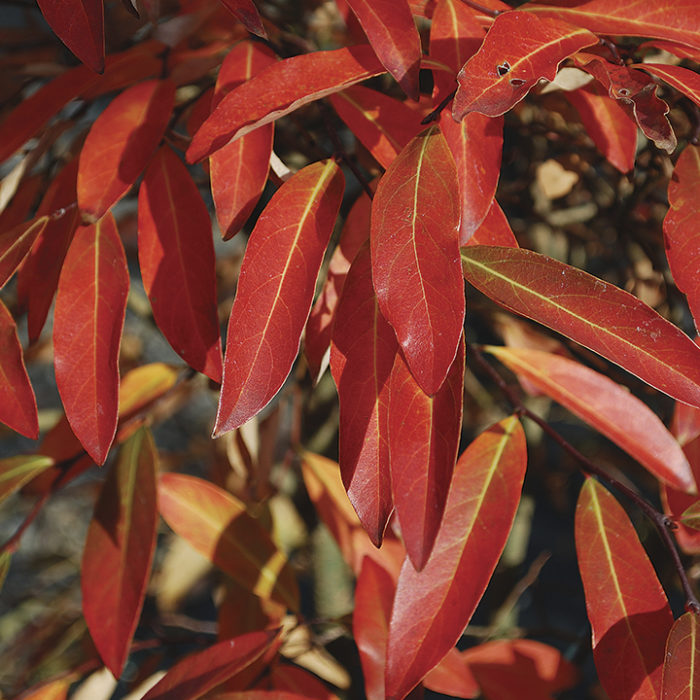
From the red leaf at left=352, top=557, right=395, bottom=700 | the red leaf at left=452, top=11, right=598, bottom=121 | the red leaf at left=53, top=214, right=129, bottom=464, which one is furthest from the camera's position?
the red leaf at left=352, top=557, right=395, bottom=700

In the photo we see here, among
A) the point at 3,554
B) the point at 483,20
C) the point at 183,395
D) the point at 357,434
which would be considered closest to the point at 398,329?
the point at 357,434

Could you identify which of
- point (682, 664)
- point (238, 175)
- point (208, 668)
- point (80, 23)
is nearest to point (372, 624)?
point (208, 668)

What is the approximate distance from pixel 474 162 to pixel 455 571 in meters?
0.24

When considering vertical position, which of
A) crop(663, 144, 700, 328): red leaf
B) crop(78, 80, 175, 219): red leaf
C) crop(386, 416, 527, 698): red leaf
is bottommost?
crop(386, 416, 527, 698): red leaf

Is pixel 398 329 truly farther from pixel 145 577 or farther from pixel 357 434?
pixel 145 577

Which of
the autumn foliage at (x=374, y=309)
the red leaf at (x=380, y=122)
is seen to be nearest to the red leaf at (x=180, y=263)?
the autumn foliage at (x=374, y=309)

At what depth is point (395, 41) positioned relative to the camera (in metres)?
0.35

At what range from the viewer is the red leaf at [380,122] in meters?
0.42

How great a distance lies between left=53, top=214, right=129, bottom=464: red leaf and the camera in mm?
401

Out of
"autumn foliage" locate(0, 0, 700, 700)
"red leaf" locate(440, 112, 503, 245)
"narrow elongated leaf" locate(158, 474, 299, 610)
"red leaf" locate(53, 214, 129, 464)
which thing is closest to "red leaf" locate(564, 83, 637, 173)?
"autumn foliage" locate(0, 0, 700, 700)

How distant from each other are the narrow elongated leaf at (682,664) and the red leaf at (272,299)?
0.25 meters

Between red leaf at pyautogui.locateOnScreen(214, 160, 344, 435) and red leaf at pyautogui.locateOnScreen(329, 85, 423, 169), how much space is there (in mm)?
54

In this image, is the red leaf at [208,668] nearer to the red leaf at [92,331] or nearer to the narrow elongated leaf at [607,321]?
the red leaf at [92,331]

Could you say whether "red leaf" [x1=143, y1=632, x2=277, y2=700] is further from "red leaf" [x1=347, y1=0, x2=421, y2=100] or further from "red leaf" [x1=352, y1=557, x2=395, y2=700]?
"red leaf" [x1=347, y1=0, x2=421, y2=100]
